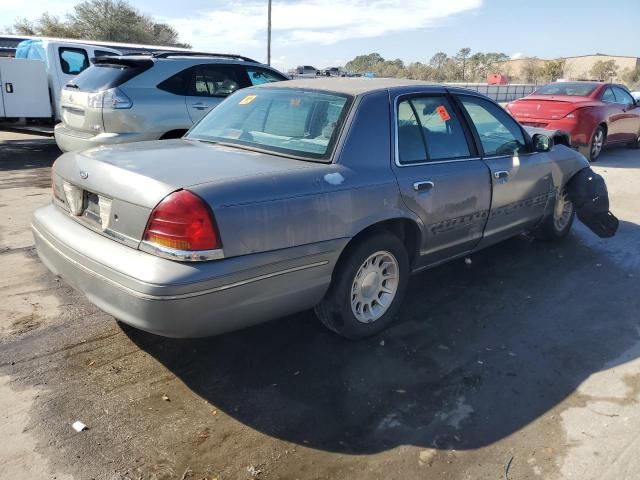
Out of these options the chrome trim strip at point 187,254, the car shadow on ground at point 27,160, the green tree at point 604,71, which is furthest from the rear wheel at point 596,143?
the green tree at point 604,71

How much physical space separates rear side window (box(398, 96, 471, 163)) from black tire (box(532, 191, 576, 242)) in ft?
5.98

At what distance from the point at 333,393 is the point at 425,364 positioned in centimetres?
67

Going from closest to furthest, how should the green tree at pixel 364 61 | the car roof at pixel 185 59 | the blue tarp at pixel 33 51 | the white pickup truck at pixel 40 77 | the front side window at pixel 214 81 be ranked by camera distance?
the car roof at pixel 185 59
the front side window at pixel 214 81
the white pickup truck at pixel 40 77
the blue tarp at pixel 33 51
the green tree at pixel 364 61

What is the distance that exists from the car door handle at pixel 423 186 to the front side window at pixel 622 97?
10324 mm

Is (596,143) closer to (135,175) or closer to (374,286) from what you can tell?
(374,286)

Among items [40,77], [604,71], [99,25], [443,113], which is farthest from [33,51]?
[604,71]

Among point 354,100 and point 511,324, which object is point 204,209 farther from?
point 511,324

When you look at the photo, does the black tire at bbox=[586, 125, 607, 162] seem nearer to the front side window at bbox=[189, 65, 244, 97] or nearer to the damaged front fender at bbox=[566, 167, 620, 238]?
the damaged front fender at bbox=[566, 167, 620, 238]

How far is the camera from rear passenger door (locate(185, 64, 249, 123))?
292 inches

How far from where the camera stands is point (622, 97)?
39.8ft

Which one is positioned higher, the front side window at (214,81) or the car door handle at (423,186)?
the front side window at (214,81)

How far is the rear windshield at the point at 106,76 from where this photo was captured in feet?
22.7

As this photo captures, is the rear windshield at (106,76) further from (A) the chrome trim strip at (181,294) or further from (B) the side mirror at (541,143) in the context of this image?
(B) the side mirror at (541,143)

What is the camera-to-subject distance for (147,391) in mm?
3004
